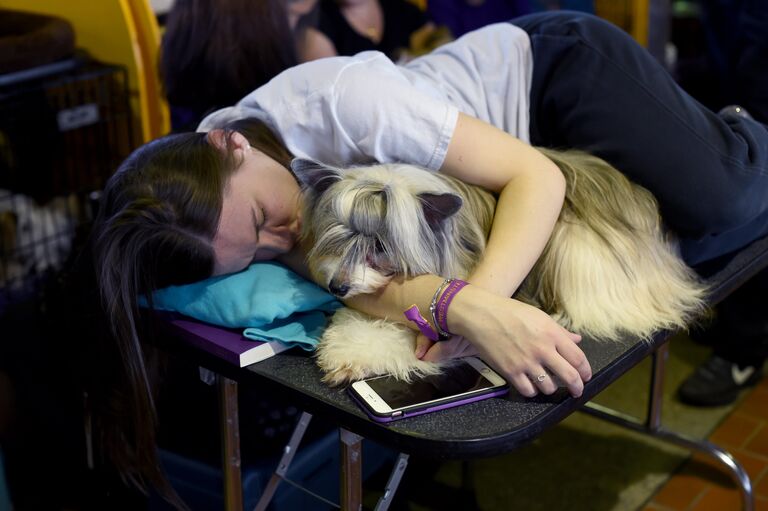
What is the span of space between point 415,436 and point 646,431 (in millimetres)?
1041

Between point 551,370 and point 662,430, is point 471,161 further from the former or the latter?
point 662,430

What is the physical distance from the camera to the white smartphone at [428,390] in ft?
3.63

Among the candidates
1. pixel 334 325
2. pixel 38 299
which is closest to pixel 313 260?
pixel 334 325

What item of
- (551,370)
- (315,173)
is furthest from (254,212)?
(551,370)

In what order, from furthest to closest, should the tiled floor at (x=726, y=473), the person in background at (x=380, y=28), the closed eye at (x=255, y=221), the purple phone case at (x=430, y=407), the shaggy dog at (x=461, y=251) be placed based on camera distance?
the person in background at (x=380, y=28) → the tiled floor at (x=726, y=473) → the closed eye at (x=255, y=221) → the shaggy dog at (x=461, y=251) → the purple phone case at (x=430, y=407)

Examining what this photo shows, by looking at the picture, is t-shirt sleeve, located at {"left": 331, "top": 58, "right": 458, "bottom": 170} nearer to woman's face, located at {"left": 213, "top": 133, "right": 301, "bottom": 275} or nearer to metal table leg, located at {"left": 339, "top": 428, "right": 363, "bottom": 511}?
woman's face, located at {"left": 213, "top": 133, "right": 301, "bottom": 275}

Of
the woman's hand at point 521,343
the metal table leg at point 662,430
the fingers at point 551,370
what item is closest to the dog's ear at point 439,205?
the woman's hand at point 521,343

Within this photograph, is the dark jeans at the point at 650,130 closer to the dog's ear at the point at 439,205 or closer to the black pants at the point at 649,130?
the black pants at the point at 649,130

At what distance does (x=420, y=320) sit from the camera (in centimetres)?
120

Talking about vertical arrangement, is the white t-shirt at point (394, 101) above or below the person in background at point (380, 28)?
above

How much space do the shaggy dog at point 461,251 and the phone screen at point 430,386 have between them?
0.02 metres

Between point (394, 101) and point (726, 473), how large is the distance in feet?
4.30

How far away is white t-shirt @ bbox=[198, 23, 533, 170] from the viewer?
4.22ft

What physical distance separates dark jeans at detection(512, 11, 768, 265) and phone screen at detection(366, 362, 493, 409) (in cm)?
49
